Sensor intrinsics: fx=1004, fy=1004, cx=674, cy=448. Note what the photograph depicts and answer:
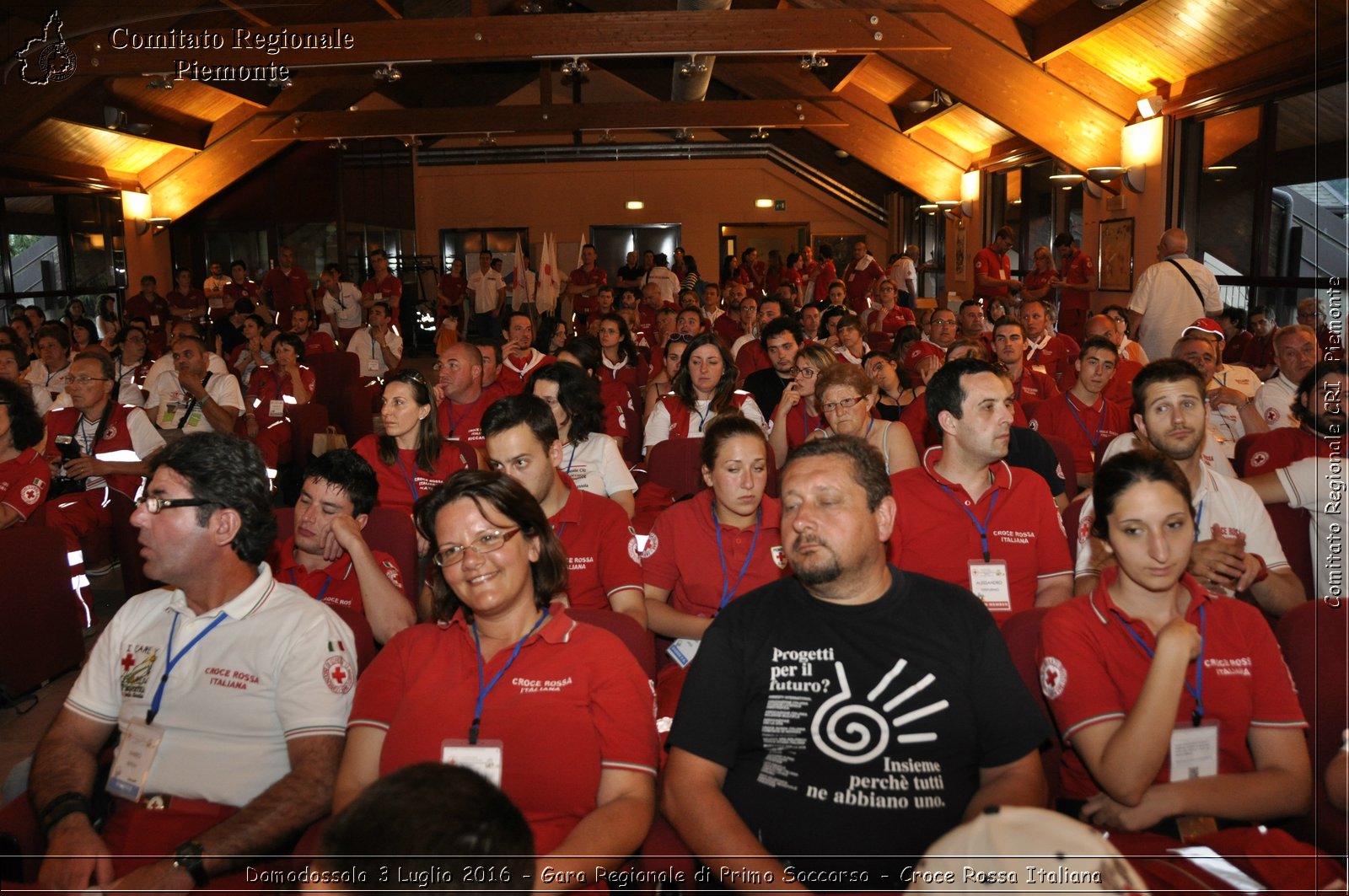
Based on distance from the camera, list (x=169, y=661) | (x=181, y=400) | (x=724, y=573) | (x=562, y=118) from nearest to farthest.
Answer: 1. (x=169, y=661)
2. (x=724, y=573)
3. (x=181, y=400)
4. (x=562, y=118)

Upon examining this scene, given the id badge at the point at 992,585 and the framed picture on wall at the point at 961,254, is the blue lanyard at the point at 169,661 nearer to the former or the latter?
the id badge at the point at 992,585

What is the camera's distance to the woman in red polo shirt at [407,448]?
4102 mm

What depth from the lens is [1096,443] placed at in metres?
4.93

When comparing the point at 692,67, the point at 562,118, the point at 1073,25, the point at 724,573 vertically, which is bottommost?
the point at 724,573

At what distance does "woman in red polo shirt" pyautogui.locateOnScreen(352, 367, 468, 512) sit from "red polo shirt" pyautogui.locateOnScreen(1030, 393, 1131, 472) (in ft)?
9.52

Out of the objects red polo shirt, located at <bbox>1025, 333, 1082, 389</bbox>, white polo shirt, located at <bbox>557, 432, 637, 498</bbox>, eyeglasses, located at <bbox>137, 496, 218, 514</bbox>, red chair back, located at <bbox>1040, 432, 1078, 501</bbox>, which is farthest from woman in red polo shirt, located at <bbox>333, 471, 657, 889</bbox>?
red polo shirt, located at <bbox>1025, 333, 1082, 389</bbox>

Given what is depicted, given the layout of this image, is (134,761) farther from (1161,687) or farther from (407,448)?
(407,448)

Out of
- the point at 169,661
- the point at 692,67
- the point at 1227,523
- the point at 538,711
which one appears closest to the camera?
the point at 538,711

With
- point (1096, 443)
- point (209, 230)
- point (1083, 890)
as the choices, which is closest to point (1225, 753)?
point (1083, 890)

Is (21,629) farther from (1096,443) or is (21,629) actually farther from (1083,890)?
(1096,443)

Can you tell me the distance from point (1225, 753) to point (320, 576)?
2.32 m

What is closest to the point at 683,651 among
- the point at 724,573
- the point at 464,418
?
the point at 724,573

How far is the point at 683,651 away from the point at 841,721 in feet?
3.59

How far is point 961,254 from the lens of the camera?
56.5 ft
